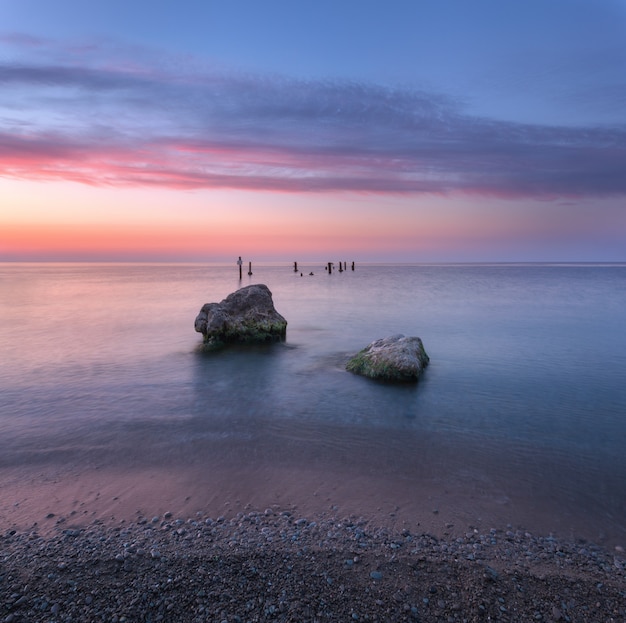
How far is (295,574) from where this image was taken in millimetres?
4496

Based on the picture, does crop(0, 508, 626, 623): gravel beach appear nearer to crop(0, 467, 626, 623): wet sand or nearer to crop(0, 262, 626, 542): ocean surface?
crop(0, 467, 626, 623): wet sand

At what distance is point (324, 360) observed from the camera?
1498 cm

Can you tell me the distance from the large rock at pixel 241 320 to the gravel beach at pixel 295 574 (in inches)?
475

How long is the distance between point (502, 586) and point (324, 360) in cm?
1079

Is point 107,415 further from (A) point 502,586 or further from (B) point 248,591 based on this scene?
(A) point 502,586

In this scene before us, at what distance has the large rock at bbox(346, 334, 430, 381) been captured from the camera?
12266 millimetres

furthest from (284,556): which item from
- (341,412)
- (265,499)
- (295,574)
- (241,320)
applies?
(241,320)

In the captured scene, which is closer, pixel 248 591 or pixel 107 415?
pixel 248 591

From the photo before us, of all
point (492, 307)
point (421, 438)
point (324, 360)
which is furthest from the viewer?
point (492, 307)

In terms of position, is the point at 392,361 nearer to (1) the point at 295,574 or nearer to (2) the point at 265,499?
(2) the point at 265,499

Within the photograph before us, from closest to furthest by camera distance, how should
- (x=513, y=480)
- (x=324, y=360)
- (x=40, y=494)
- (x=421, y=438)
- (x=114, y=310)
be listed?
(x=40, y=494) < (x=513, y=480) < (x=421, y=438) < (x=324, y=360) < (x=114, y=310)

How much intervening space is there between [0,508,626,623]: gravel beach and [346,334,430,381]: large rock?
6908mm

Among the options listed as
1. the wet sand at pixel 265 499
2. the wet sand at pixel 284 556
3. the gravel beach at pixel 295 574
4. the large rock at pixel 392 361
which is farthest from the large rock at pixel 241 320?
the gravel beach at pixel 295 574

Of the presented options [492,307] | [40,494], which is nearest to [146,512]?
[40,494]
